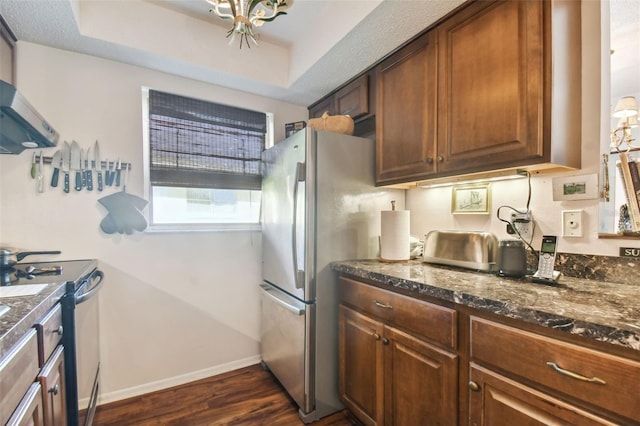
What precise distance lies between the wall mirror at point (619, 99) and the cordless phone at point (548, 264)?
23 centimetres

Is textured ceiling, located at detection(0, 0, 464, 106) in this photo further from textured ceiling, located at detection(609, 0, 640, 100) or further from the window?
textured ceiling, located at detection(609, 0, 640, 100)

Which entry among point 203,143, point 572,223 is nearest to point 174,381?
point 203,143

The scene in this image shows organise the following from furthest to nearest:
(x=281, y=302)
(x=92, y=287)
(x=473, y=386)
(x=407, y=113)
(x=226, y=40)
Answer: (x=226, y=40) < (x=281, y=302) < (x=407, y=113) < (x=92, y=287) < (x=473, y=386)

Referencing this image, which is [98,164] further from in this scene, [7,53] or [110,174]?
[7,53]

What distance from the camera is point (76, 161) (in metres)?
1.81

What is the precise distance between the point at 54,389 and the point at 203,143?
167 cm

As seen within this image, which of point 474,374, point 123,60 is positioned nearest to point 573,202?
point 474,374

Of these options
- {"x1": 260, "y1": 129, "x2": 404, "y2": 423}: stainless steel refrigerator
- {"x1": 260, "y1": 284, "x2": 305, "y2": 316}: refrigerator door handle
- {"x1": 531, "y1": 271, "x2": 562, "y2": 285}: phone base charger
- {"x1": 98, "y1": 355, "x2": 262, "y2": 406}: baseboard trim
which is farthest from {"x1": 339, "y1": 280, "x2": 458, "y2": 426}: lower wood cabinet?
{"x1": 98, "y1": 355, "x2": 262, "y2": 406}: baseboard trim

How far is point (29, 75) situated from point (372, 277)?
2.30 metres

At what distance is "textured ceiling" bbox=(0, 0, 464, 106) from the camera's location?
59.2 inches

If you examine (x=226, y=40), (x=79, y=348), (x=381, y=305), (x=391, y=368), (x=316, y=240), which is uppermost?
(x=226, y=40)

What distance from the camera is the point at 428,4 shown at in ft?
4.60

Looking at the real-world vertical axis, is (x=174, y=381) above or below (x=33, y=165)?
below

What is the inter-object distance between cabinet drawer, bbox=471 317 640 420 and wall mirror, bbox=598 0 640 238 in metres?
0.75
